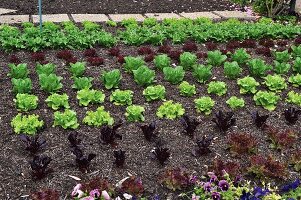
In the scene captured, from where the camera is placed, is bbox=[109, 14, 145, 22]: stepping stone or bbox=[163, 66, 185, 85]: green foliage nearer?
bbox=[163, 66, 185, 85]: green foliage

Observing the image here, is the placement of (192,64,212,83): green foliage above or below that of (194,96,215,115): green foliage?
above

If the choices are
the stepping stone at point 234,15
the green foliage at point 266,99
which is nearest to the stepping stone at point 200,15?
the stepping stone at point 234,15

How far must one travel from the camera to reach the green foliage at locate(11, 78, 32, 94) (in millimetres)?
5938

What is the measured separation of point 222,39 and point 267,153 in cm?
406

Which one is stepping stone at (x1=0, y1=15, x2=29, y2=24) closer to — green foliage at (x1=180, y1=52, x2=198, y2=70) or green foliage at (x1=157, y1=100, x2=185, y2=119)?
green foliage at (x1=180, y1=52, x2=198, y2=70)

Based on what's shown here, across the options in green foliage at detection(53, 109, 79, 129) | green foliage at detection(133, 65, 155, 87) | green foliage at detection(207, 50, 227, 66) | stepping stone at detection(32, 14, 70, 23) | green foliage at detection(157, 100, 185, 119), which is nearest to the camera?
green foliage at detection(53, 109, 79, 129)

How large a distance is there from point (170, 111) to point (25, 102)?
1664mm

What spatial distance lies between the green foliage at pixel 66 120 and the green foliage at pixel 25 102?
448 millimetres

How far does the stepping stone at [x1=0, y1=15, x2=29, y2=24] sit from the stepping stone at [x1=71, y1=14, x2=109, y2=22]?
3.33 feet

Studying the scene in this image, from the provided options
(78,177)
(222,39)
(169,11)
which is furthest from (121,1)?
(78,177)

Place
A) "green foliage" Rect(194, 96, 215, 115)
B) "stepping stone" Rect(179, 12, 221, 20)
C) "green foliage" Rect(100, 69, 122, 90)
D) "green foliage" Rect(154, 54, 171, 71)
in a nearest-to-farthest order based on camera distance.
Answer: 1. "green foliage" Rect(194, 96, 215, 115)
2. "green foliage" Rect(100, 69, 122, 90)
3. "green foliage" Rect(154, 54, 171, 71)
4. "stepping stone" Rect(179, 12, 221, 20)

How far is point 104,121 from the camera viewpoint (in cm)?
539

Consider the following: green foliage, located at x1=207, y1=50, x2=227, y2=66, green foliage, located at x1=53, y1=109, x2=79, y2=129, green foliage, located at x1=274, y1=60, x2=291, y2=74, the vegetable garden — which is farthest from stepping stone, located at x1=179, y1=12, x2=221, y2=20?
green foliage, located at x1=53, y1=109, x2=79, y2=129

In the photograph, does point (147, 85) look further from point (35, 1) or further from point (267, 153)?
point (35, 1)
